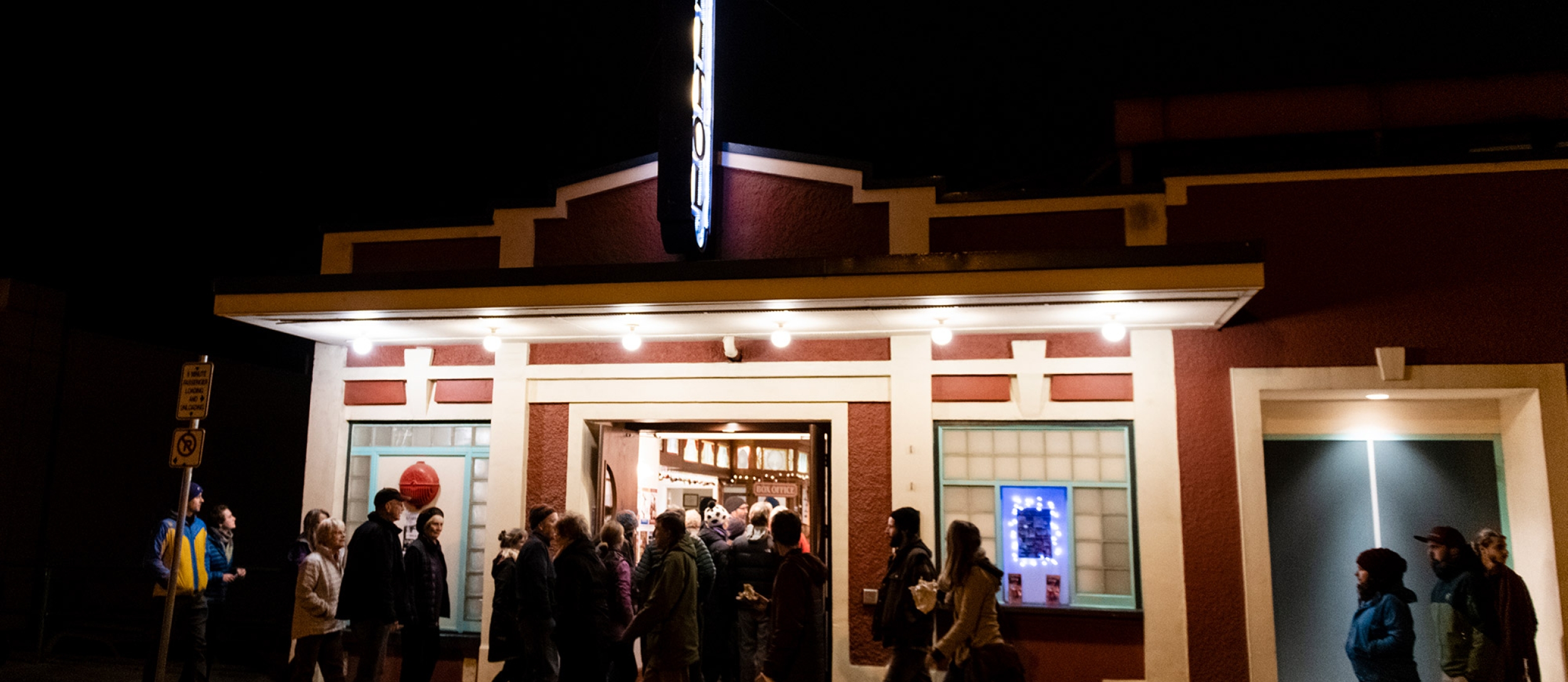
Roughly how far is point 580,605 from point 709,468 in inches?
334

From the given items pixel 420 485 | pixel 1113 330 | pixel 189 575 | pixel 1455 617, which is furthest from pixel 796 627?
pixel 189 575

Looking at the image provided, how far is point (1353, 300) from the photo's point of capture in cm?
859

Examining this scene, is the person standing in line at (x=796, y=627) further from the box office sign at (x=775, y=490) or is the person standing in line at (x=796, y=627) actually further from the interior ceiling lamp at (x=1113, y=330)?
the box office sign at (x=775, y=490)

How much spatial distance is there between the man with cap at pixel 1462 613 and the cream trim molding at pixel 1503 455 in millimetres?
1369

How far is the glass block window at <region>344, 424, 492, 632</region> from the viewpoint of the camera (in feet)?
33.8

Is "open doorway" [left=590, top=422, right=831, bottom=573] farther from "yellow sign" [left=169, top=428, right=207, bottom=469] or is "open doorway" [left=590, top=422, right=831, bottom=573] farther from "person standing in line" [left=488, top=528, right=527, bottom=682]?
"yellow sign" [left=169, top=428, right=207, bottom=469]

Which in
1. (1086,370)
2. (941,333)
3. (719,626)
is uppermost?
(941,333)

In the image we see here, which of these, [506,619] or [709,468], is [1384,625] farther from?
[709,468]

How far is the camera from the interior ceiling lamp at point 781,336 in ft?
30.6

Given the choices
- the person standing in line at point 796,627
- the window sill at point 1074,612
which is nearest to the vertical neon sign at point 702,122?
the person standing in line at point 796,627

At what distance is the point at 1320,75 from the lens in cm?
986

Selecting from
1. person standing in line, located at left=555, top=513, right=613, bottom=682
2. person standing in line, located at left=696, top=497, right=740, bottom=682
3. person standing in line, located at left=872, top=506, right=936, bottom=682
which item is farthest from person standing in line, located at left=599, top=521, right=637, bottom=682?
person standing in line, located at left=872, top=506, right=936, bottom=682

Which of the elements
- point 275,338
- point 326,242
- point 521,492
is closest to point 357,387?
point 326,242

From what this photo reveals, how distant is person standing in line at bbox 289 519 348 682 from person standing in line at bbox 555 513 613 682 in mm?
1852
